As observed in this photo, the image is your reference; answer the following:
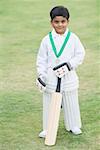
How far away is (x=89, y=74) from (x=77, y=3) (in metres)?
5.90

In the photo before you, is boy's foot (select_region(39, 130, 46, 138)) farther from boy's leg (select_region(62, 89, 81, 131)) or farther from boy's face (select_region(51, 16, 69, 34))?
boy's face (select_region(51, 16, 69, 34))

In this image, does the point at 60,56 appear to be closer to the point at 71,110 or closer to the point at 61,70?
the point at 61,70

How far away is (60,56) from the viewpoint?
200 inches

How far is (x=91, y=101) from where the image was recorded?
6.35 m

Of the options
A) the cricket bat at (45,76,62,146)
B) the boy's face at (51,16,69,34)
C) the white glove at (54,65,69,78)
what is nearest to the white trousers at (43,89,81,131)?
the cricket bat at (45,76,62,146)

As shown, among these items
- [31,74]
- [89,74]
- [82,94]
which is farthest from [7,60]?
[82,94]

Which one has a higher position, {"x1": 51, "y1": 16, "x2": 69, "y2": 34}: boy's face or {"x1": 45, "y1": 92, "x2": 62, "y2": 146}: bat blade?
{"x1": 51, "y1": 16, "x2": 69, "y2": 34}: boy's face

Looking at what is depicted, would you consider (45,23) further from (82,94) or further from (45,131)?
(45,131)

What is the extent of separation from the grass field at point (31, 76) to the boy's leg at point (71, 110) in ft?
0.39

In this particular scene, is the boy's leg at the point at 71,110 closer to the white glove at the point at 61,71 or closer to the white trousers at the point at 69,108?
the white trousers at the point at 69,108

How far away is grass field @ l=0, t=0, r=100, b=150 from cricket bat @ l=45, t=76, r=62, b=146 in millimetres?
83

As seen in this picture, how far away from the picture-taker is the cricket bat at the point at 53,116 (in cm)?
507

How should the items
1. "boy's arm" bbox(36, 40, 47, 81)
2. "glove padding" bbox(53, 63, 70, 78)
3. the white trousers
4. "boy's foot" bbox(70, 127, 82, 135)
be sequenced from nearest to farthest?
"glove padding" bbox(53, 63, 70, 78), "boy's arm" bbox(36, 40, 47, 81), the white trousers, "boy's foot" bbox(70, 127, 82, 135)

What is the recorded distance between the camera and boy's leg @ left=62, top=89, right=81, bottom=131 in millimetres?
5250
